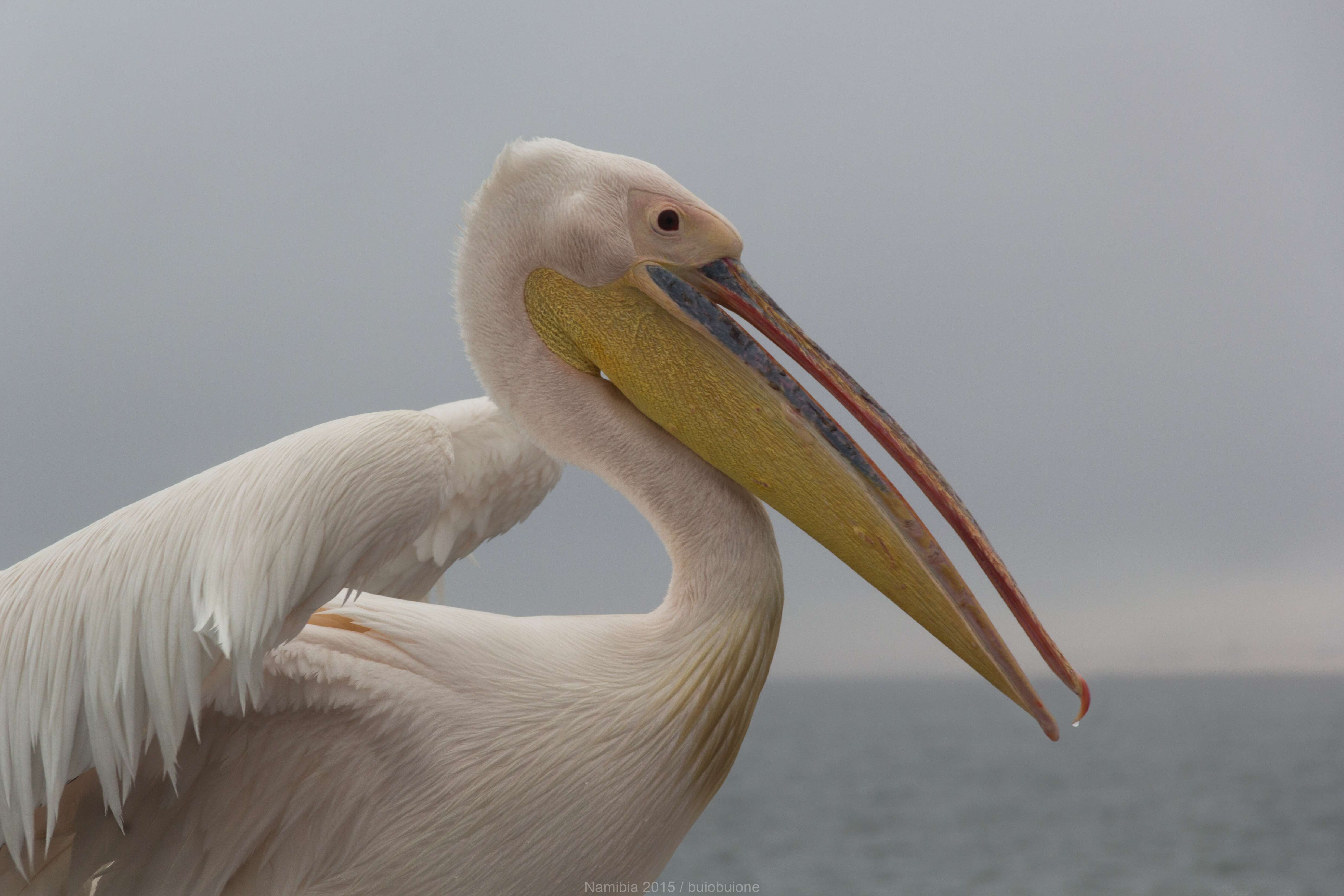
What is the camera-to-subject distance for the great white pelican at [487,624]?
1400mm

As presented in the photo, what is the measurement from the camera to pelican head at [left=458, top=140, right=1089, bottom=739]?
174 cm

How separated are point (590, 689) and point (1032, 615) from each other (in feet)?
2.42

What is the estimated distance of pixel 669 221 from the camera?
5.88ft

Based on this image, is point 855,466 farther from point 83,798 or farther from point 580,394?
point 83,798

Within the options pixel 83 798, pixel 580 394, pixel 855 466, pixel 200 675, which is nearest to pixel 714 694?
pixel 855 466

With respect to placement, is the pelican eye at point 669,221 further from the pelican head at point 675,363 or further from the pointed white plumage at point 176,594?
the pointed white plumage at point 176,594

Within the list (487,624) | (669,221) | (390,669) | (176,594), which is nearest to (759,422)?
(669,221)

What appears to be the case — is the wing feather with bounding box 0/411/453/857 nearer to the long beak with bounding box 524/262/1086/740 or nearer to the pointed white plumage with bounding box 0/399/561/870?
the pointed white plumage with bounding box 0/399/561/870

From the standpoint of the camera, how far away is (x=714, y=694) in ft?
5.52

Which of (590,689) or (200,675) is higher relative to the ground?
(200,675)

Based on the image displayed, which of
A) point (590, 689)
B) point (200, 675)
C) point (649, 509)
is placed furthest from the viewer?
point (649, 509)

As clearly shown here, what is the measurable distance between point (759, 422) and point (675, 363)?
0.60 feet

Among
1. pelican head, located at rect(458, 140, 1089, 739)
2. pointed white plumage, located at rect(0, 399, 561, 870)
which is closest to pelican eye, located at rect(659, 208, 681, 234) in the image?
pelican head, located at rect(458, 140, 1089, 739)

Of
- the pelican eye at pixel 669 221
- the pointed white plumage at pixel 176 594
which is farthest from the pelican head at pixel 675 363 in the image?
the pointed white plumage at pixel 176 594
